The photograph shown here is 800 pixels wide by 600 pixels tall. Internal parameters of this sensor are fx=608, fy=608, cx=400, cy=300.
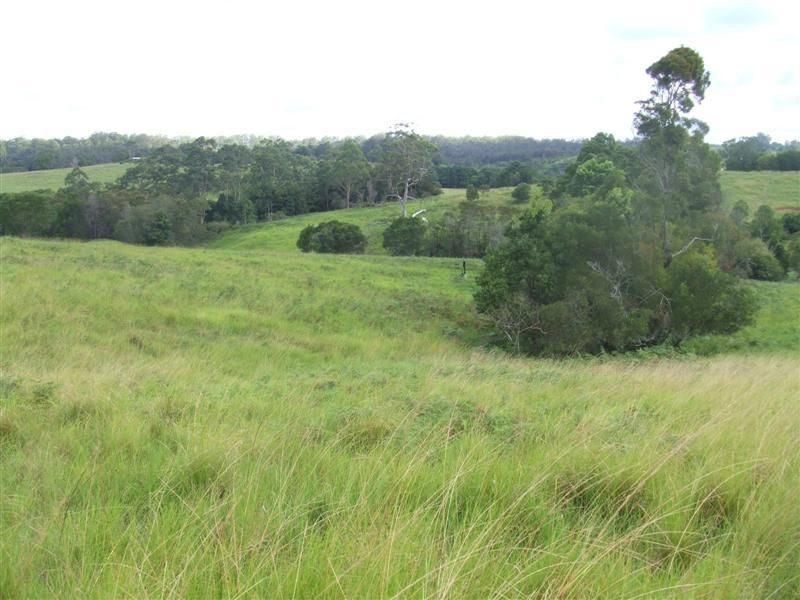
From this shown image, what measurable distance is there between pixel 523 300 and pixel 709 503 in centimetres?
1855

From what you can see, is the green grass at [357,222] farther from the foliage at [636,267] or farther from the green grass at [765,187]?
the foliage at [636,267]

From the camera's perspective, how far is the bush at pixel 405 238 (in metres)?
46.7

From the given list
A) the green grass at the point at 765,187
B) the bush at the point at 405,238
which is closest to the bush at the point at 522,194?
the green grass at the point at 765,187

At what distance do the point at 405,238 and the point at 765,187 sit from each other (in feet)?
154

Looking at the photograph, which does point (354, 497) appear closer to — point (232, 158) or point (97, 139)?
point (232, 158)

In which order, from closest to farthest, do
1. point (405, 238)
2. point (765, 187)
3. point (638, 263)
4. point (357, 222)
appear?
point (638, 263), point (405, 238), point (357, 222), point (765, 187)

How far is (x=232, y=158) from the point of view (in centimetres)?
7875

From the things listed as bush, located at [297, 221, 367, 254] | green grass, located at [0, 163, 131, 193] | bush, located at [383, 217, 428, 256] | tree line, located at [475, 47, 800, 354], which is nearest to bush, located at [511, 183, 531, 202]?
bush, located at [383, 217, 428, 256]

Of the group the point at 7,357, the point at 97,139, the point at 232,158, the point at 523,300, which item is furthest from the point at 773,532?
the point at 97,139

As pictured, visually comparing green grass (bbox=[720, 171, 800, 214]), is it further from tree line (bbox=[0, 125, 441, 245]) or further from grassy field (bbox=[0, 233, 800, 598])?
grassy field (bbox=[0, 233, 800, 598])

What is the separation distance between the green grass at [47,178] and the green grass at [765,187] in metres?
82.5

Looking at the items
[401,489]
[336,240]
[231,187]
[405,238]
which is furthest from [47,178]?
[401,489]

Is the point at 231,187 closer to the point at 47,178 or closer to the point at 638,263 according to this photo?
the point at 47,178

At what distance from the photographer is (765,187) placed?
68.4 metres
